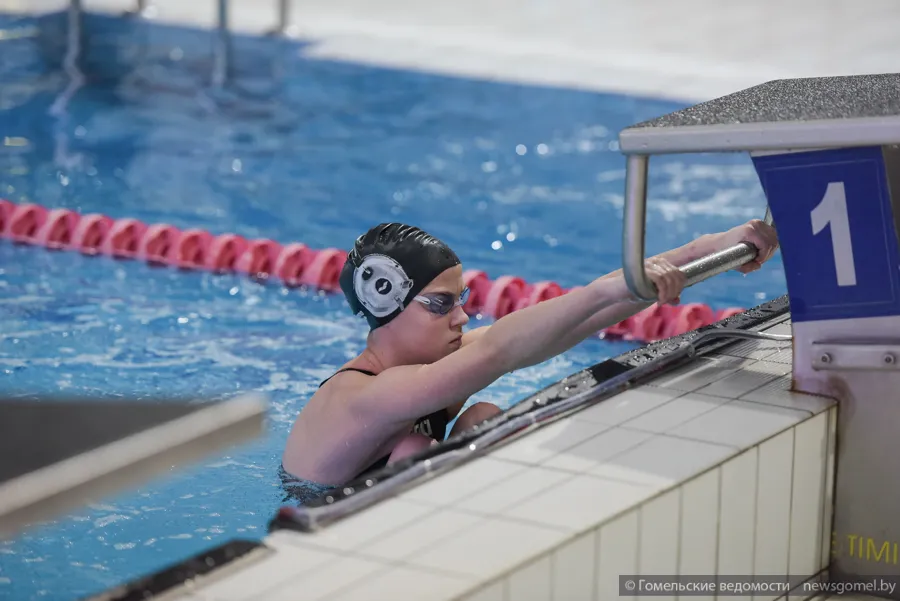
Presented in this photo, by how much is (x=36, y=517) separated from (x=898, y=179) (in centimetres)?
219

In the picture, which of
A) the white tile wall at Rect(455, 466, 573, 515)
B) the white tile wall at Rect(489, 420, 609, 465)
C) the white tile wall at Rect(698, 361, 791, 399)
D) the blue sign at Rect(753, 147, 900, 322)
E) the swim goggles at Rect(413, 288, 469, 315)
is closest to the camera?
the white tile wall at Rect(455, 466, 573, 515)

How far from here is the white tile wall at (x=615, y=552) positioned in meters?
2.12

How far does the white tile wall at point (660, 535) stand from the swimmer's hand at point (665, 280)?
484mm

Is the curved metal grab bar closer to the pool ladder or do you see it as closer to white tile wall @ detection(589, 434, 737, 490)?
white tile wall @ detection(589, 434, 737, 490)

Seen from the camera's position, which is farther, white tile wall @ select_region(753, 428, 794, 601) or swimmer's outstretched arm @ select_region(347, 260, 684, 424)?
swimmer's outstretched arm @ select_region(347, 260, 684, 424)

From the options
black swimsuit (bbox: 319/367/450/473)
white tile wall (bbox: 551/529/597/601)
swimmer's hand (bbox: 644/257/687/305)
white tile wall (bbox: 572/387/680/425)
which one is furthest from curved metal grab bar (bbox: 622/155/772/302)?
black swimsuit (bbox: 319/367/450/473)

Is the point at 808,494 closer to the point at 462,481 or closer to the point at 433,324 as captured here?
the point at 462,481

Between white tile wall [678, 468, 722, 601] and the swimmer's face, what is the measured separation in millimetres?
1073

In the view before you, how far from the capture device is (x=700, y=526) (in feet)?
7.64

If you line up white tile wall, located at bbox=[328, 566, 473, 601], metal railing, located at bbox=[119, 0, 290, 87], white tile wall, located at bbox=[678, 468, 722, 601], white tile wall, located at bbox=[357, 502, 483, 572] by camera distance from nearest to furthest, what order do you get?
white tile wall, located at bbox=[328, 566, 473, 601], white tile wall, located at bbox=[357, 502, 483, 572], white tile wall, located at bbox=[678, 468, 722, 601], metal railing, located at bbox=[119, 0, 290, 87]

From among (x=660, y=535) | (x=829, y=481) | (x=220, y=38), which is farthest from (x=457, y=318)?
(x=220, y=38)

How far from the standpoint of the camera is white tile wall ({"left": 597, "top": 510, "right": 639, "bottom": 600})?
2.12m

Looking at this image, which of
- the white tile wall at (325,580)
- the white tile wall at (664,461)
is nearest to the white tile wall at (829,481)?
the white tile wall at (664,461)

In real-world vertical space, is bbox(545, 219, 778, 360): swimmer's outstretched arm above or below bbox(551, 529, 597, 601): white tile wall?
above
